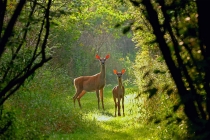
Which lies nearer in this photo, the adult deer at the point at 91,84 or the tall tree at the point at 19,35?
the tall tree at the point at 19,35

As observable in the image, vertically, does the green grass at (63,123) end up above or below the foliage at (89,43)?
above

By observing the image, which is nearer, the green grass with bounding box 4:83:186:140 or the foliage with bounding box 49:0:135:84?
the green grass with bounding box 4:83:186:140

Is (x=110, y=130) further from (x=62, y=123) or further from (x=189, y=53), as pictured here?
(x=189, y=53)

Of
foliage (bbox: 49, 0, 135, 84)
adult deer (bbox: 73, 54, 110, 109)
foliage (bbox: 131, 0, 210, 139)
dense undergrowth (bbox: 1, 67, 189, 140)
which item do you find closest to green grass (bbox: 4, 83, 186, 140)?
dense undergrowth (bbox: 1, 67, 189, 140)

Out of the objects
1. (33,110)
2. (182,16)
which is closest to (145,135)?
(33,110)

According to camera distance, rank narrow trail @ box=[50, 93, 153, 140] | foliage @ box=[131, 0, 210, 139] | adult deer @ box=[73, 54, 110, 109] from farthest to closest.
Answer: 1. adult deer @ box=[73, 54, 110, 109]
2. narrow trail @ box=[50, 93, 153, 140]
3. foliage @ box=[131, 0, 210, 139]

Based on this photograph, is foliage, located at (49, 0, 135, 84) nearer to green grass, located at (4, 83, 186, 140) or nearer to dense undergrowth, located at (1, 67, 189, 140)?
dense undergrowth, located at (1, 67, 189, 140)

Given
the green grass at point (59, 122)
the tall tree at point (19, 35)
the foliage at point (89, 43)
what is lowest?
the foliage at point (89, 43)

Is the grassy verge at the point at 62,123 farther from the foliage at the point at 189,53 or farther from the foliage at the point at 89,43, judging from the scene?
the foliage at the point at 189,53

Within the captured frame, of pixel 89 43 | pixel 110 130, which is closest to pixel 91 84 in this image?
pixel 110 130

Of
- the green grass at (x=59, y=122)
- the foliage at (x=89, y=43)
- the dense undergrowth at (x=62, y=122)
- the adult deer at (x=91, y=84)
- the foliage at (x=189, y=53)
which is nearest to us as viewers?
the foliage at (x=189, y=53)

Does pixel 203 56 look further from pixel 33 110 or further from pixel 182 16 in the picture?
pixel 33 110

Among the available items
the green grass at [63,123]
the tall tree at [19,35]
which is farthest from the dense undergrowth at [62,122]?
the tall tree at [19,35]

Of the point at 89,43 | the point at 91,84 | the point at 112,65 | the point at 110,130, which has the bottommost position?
the point at 112,65
